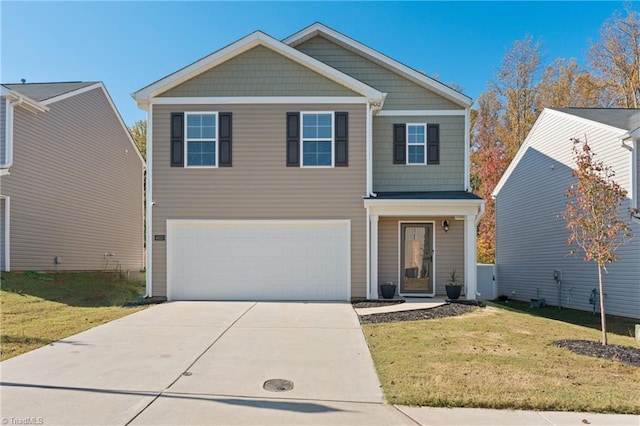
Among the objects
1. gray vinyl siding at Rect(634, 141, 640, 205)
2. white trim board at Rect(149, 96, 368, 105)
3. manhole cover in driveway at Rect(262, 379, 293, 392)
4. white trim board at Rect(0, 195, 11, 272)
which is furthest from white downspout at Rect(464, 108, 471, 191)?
white trim board at Rect(0, 195, 11, 272)

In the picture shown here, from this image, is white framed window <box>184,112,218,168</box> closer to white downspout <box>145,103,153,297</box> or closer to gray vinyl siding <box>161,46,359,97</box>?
gray vinyl siding <box>161,46,359,97</box>

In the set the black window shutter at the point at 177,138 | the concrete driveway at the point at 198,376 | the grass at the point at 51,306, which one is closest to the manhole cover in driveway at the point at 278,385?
the concrete driveway at the point at 198,376

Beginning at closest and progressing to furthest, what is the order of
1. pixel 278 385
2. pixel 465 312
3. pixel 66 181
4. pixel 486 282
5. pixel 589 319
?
pixel 278 385, pixel 465 312, pixel 589 319, pixel 66 181, pixel 486 282

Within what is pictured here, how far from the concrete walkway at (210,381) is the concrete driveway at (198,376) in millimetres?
13

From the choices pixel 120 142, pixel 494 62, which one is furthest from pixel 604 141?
pixel 120 142

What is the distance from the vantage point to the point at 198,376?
5.60m

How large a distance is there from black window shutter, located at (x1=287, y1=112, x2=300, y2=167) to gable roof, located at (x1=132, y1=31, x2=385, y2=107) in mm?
1404

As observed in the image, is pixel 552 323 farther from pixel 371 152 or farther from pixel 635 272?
pixel 371 152

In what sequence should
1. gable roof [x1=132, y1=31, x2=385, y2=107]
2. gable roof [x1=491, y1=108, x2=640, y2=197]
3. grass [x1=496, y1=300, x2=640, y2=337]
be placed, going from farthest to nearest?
gable roof [x1=491, y1=108, x2=640, y2=197], gable roof [x1=132, y1=31, x2=385, y2=107], grass [x1=496, y1=300, x2=640, y2=337]

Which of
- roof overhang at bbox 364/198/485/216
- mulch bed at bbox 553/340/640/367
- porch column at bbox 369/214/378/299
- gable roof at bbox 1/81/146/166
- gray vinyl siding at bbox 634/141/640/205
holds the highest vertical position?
gable roof at bbox 1/81/146/166

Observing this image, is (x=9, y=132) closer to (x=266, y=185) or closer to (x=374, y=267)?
(x=266, y=185)

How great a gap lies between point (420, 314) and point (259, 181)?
5374 mm

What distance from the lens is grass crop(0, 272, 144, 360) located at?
291 inches

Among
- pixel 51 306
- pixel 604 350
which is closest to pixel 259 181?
pixel 51 306
